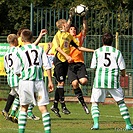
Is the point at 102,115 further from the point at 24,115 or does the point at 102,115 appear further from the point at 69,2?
the point at 69,2

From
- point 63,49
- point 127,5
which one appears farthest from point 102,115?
point 127,5

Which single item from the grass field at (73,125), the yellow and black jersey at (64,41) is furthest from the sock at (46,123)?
the yellow and black jersey at (64,41)

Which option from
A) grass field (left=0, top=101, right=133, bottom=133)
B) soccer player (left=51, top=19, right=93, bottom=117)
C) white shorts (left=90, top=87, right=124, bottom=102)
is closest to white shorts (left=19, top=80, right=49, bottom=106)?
grass field (left=0, top=101, right=133, bottom=133)

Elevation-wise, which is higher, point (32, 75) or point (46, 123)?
point (32, 75)

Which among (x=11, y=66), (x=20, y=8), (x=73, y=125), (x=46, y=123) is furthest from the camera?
(x=20, y=8)

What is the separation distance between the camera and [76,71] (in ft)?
53.7

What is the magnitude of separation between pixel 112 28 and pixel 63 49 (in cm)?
771

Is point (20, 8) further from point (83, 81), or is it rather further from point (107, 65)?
point (107, 65)

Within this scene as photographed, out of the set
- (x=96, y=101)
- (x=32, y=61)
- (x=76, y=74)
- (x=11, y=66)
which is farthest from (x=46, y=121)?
(x=76, y=74)

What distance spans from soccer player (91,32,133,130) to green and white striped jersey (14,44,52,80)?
5.81ft

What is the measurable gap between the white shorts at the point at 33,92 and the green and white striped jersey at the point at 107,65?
1.81 metres

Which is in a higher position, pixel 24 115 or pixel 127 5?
pixel 127 5

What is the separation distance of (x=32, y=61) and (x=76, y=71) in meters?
4.97

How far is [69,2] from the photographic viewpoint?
39.5 metres
